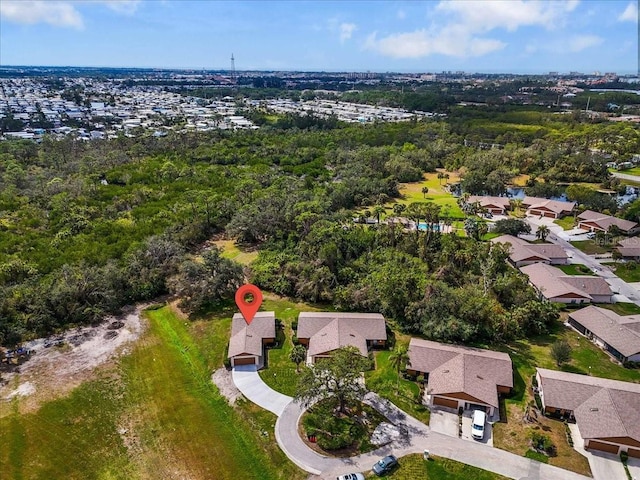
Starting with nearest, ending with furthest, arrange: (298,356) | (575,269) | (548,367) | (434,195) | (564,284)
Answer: (548,367) → (298,356) → (564,284) → (575,269) → (434,195)

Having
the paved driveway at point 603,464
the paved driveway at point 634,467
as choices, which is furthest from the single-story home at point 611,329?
the paved driveway at point 603,464

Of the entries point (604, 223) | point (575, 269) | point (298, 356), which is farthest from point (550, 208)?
point (298, 356)

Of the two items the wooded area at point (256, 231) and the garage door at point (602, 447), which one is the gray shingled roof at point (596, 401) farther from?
the wooded area at point (256, 231)

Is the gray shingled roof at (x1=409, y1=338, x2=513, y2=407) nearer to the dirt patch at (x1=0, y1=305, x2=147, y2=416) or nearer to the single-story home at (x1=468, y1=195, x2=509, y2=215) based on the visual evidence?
the dirt patch at (x1=0, y1=305, x2=147, y2=416)

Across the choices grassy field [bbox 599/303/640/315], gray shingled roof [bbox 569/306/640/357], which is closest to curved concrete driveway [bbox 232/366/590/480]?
gray shingled roof [bbox 569/306/640/357]

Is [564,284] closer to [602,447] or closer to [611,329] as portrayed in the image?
[611,329]

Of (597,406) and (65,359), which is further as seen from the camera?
(65,359)
